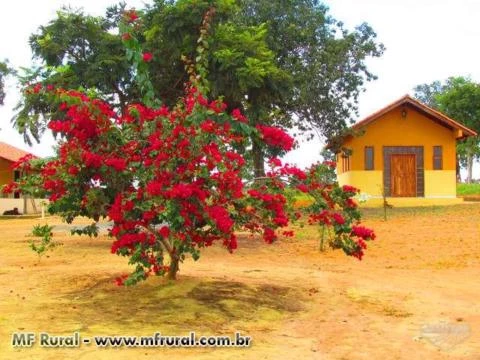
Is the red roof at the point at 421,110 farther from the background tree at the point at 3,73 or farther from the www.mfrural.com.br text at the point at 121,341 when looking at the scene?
the www.mfrural.com.br text at the point at 121,341

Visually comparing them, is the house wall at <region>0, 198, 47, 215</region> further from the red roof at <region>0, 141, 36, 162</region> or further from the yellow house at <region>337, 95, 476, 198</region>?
the yellow house at <region>337, 95, 476, 198</region>

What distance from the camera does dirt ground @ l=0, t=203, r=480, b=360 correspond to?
5809mm

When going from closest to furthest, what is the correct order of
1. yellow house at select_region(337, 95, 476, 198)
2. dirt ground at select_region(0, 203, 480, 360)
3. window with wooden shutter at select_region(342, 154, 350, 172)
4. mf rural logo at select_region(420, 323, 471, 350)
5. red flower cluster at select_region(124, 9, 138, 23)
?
dirt ground at select_region(0, 203, 480, 360) → mf rural logo at select_region(420, 323, 471, 350) → red flower cluster at select_region(124, 9, 138, 23) → yellow house at select_region(337, 95, 476, 198) → window with wooden shutter at select_region(342, 154, 350, 172)

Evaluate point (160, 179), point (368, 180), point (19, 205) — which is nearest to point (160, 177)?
point (160, 179)

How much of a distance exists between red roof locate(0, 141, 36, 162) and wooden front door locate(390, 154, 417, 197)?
20.2 meters

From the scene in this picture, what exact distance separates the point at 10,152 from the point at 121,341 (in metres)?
34.5

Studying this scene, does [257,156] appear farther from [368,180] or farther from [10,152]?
[10,152]

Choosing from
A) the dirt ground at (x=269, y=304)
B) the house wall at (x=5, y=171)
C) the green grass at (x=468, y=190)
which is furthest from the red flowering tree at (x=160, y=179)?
the green grass at (x=468, y=190)

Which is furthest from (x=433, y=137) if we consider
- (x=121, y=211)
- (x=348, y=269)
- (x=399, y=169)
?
(x=121, y=211)

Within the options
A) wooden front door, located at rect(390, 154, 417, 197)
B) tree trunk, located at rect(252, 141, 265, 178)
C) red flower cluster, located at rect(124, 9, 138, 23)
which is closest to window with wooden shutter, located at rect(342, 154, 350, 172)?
wooden front door, located at rect(390, 154, 417, 197)

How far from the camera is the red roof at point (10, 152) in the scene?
34.5 metres

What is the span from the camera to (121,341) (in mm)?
5730

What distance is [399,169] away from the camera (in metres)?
28.2

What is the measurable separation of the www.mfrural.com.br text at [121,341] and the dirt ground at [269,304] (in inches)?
4.2
